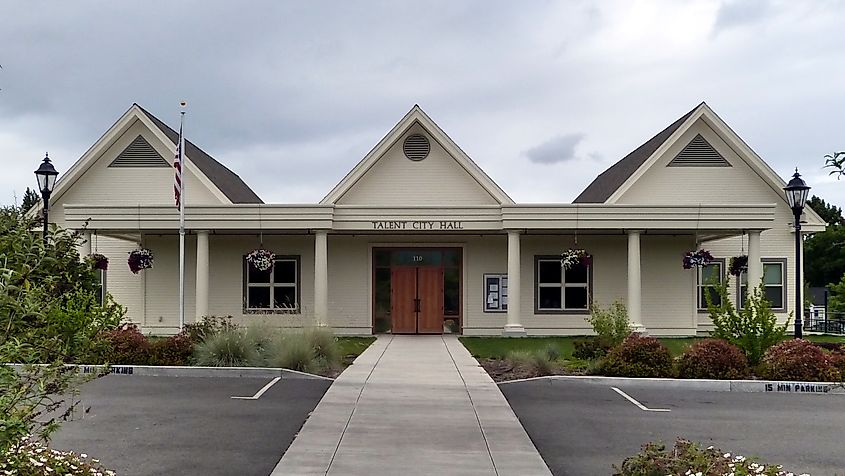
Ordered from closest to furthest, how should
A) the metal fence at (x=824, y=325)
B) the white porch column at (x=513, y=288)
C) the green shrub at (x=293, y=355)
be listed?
the green shrub at (x=293, y=355) < the white porch column at (x=513, y=288) < the metal fence at (x=824, y=325)

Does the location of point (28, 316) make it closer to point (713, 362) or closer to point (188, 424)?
point (188, 424)

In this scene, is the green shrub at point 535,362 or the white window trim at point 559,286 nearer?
the green shrub at point 535,362

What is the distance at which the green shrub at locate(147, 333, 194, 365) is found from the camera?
17641 mm

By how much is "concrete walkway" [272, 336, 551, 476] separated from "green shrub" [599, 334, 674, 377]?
98.6 inches

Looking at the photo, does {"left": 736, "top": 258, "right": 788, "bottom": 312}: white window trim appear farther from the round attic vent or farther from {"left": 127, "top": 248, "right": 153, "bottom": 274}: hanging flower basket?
{"left": 127, "top": 248, "right": 153, "bottom": 274}: hanging flower basket

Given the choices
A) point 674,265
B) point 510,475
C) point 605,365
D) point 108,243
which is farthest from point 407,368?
point 108,243

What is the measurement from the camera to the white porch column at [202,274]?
1052 inches

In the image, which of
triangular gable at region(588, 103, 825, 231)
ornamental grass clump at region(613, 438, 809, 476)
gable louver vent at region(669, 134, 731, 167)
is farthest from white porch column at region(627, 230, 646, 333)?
ornamental grass clump at region(613, 438, 809, 476)

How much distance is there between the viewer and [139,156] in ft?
99.0

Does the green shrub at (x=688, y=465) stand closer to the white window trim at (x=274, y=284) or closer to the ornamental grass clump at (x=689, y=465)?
the ornamental grass clump at (x=689, y=465)

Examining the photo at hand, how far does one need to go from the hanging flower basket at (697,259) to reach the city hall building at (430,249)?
123cm

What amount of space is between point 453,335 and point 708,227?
8.91 metres

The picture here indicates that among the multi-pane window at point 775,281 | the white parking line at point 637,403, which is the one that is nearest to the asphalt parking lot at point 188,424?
the white parking line at point 637,403

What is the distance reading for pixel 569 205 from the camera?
26688mm
